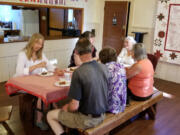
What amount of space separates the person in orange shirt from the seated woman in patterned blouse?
40cm

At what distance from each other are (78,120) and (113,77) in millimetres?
585

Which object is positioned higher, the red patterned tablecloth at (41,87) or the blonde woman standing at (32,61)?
the blonde woman standing at (32,61)

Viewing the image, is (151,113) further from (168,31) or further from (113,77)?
(168,31)

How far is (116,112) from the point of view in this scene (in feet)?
7.55

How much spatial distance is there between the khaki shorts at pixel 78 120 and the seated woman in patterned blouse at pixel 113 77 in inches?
11.2

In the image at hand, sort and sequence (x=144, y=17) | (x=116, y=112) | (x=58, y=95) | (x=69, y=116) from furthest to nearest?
(x=144, y=17) → (x=116, y=112) → (x=58, y=95) → (x=69, y=116)

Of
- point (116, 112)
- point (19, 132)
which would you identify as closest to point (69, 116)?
point (116, 112)

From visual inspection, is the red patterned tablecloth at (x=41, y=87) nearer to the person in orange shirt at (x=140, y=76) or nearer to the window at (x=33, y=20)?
the person in orange shirt at (x=140, y=76)

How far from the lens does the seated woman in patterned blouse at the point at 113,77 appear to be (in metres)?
2.13

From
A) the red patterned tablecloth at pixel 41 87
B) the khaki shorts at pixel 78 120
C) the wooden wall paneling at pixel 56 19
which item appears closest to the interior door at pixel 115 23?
the wooden wall paneling at pixel 56 19

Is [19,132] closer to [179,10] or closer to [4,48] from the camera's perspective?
[4,48]

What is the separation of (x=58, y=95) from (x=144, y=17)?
4046 mm

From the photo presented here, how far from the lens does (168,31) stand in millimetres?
4840

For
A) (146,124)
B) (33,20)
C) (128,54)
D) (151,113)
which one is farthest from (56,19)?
(146,124)
